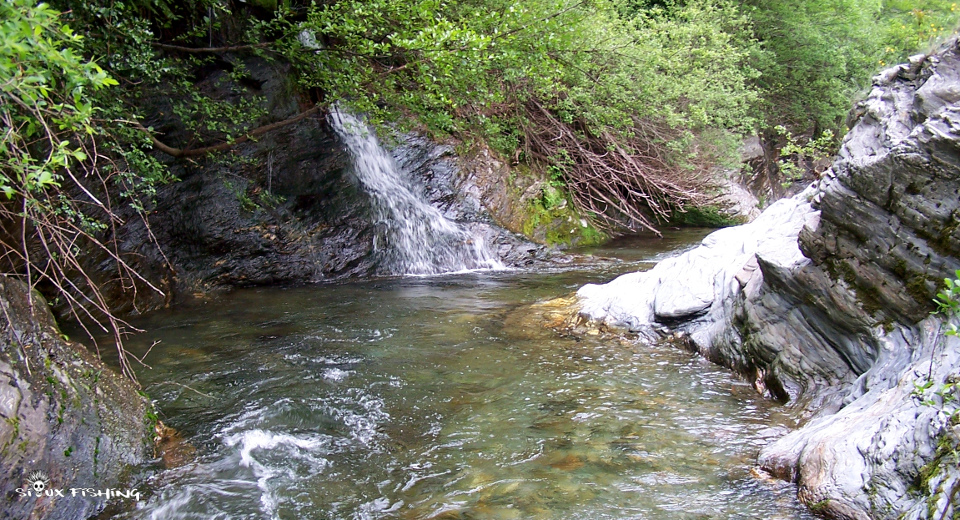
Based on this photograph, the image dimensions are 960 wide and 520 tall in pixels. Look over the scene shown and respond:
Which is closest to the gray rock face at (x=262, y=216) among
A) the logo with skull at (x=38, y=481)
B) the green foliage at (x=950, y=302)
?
the logo with skull at (x=38, y=481)

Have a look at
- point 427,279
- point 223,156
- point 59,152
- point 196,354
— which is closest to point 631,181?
point 427,279

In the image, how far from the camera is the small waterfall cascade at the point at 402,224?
11.6 meters

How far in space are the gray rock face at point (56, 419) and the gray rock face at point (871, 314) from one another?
164 inches

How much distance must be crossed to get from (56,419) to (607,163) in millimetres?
12869

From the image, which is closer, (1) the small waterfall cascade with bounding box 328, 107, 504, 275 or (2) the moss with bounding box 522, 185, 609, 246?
(1) the small waterfall cascade with bounding box 328, 107, 504, 275

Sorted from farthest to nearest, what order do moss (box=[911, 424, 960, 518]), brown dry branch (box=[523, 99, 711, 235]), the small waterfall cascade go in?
1. brown dry branch (box=[523, 99, 711, 235])
2. the small waterfall cascade
3. moss (box=[911, 424, 960, 518])

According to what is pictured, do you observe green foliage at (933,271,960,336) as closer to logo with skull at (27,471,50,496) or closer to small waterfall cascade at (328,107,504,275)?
logo with skull at (27,471,50,496)

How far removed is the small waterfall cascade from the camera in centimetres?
1158

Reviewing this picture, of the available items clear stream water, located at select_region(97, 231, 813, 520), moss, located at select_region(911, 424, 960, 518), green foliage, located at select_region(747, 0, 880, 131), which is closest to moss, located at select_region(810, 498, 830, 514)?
clear stream water, located at select_region(97, 231, 813, 520)

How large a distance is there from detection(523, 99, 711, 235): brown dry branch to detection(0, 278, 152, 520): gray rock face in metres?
11.1

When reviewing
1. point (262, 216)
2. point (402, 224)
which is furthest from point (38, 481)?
point (402, 224)

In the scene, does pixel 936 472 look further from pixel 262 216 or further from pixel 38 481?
pixel 262 216

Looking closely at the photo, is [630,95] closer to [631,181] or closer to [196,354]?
[631,181]

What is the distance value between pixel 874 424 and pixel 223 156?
32.1 feet
